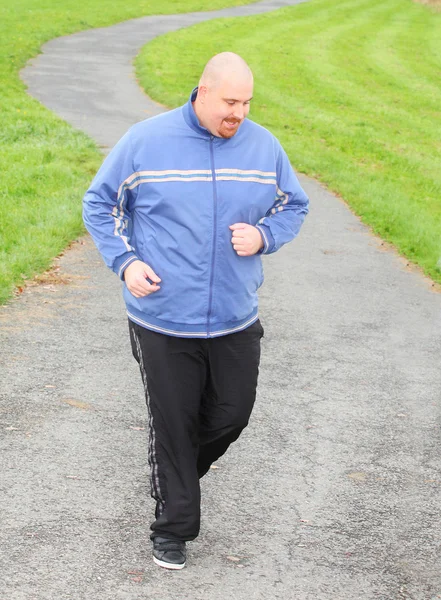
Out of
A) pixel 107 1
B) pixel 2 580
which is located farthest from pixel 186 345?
pixel 107 1

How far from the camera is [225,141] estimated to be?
400 centimetres

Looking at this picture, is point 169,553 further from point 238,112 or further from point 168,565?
point 238,112

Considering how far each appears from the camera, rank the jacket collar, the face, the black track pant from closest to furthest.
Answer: the face < the jacket collar < the black track pant

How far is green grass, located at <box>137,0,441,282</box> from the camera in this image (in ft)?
45.6

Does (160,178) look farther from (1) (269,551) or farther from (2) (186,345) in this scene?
(1) (269,551)

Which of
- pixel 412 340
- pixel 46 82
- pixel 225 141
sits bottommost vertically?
pixel 46 82

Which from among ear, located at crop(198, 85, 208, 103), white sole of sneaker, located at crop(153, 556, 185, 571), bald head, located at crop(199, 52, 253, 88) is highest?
bald head, located at crop(199, 52, 253, 88)

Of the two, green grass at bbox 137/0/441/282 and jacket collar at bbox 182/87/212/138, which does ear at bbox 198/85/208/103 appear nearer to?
jacket collar at bbox 182/87/212/138

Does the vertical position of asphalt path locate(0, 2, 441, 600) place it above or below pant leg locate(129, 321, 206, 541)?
below

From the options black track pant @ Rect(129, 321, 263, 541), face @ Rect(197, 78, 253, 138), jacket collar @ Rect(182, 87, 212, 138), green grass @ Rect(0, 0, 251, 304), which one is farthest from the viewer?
green grass @ Rect(0, 0, 251, 304)

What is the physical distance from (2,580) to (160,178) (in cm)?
166

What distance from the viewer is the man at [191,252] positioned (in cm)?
393

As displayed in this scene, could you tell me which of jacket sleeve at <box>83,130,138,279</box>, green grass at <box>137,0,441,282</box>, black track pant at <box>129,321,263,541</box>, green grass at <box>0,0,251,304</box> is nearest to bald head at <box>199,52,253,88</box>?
jacket sleeve at <box>83,130,138,279</box>

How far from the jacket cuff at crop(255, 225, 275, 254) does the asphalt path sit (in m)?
1.30
